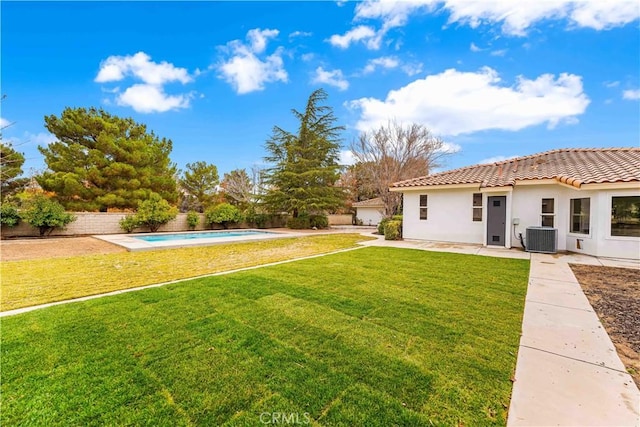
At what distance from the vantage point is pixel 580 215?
9.97 meters

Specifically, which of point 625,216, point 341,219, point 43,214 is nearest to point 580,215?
point 625,216

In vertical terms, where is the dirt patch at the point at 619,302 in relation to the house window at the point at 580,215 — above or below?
below

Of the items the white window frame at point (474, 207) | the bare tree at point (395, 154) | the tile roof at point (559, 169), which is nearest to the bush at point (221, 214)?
the bare tree at point (395, 154)

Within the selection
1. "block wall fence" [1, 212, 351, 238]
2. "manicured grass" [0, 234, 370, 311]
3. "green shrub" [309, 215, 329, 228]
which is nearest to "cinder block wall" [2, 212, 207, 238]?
"block wall fence" [1, 212, 351, 238]

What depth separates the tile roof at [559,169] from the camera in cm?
939

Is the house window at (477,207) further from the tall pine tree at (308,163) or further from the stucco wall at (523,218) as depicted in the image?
the tall pine tree at (308,163)

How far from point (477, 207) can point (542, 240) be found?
9.33 ft

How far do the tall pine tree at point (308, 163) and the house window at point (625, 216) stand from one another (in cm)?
1593

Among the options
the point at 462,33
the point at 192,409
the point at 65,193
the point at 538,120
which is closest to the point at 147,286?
the point at 192,409

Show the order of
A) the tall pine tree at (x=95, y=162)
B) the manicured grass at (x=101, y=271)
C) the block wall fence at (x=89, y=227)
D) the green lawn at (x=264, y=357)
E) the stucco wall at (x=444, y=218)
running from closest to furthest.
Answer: the green lawn at (x=264, y=357)
the manicured grass at (x=101, y=271)
the stucco wall at (x=444, y=218)
the block wall fence at (x=89, y=227)
the tall pine tree at (x=95, y=162)

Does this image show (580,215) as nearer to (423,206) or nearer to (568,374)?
(423,206)

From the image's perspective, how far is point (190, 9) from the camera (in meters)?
11.6

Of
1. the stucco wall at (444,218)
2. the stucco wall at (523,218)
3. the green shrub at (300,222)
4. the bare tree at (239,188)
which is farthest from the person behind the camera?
the bare tree at (239,188)

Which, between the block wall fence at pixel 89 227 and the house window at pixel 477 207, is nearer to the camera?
the house window at pixel 477 207
